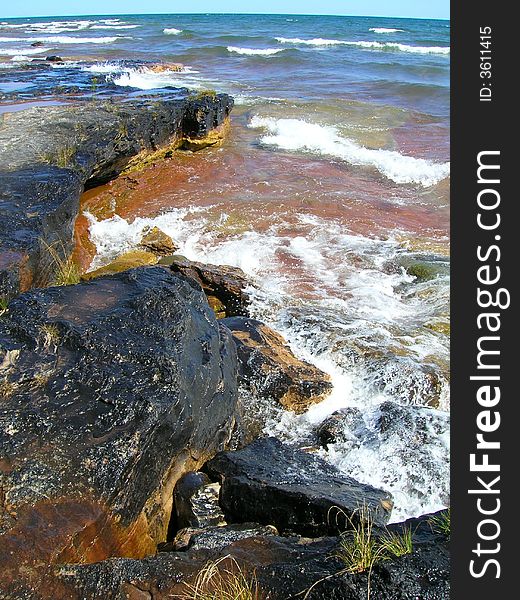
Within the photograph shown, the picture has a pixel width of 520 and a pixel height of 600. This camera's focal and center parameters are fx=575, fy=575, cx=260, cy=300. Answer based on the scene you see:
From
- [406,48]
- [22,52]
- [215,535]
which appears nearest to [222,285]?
[215,535]

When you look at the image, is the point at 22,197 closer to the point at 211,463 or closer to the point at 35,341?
the point at 35,341

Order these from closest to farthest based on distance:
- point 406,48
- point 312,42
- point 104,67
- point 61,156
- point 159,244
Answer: point 61,156, point 159,244, point 104,67, point 406,48, point 312,42

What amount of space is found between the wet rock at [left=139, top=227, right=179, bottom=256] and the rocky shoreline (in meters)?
3.36

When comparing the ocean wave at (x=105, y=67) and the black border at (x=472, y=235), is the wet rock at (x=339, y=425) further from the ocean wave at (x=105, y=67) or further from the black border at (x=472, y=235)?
the ocean wave at (x=105, y=67)

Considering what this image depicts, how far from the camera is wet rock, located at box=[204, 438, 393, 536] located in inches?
139

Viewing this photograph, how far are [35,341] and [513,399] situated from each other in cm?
288

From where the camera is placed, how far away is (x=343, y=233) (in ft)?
34.0

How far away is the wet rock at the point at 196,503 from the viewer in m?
3.58

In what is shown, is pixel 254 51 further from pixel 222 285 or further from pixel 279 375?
pixel 279 375

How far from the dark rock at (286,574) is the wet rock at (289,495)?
22.8 inches

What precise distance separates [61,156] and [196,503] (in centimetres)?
673

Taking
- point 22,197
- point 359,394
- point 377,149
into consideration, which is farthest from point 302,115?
point 359,394

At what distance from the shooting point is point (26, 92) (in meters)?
16.9

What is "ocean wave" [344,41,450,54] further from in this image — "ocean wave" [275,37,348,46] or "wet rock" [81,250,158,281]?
"wet rock" [81,250,158,281]
